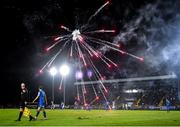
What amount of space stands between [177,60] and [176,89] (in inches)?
302

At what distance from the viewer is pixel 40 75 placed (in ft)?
275

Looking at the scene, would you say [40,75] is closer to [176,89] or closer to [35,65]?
[35,65]

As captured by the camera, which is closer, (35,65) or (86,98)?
(35,65)

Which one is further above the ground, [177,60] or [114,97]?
[177,60]

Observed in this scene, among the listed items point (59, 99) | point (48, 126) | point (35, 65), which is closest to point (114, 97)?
point (59, 99)

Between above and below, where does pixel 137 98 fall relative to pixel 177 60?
below

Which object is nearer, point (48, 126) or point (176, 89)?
point (48, 126)

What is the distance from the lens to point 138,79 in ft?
257


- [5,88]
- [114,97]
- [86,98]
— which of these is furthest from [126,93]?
[5,88]

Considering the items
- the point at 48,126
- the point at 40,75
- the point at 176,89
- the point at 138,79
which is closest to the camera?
the point at 48,126

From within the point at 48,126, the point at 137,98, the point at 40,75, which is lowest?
the point at 48,126

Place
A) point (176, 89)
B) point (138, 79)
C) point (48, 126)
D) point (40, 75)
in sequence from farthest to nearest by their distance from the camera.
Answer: point (40, 75)
point (138, 79)
point (176, 89)
point (48, 126)

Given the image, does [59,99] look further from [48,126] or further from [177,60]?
[48,126]

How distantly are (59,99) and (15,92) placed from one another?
46.6ft
